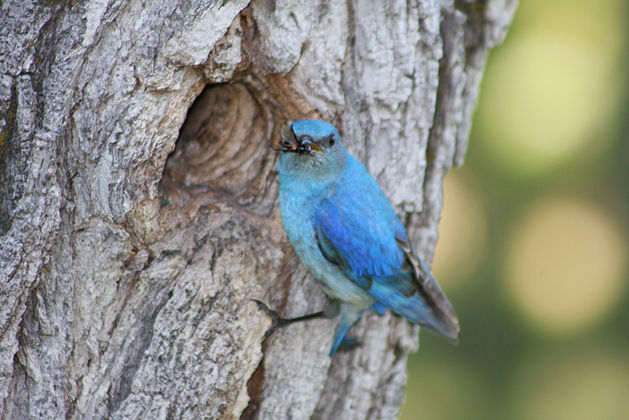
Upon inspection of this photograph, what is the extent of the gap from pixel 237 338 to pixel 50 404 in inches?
31.1

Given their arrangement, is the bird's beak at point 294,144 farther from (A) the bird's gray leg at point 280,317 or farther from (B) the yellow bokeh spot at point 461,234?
(B) the yellow bokeh spot at point 461,234

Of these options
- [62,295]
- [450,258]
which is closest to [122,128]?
[62,295]

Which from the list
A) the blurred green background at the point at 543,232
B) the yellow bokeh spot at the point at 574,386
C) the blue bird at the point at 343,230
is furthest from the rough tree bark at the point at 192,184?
the yellow bokeh spot at the point at 574,386

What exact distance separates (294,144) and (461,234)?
105 inches

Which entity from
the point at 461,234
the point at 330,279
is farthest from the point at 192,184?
the point at 461,234

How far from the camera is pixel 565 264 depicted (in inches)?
210

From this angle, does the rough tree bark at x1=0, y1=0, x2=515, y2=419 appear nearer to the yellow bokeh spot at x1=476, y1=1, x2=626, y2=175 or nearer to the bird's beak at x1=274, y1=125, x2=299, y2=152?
the bird's beak at x1=274, y1=125, x2=299, y2=152

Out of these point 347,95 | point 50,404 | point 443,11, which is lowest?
point 50,404

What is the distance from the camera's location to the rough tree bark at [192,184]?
2.56 meters

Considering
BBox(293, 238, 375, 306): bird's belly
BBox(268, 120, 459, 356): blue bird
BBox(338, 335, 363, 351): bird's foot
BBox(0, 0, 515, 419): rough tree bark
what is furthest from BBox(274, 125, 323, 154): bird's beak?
BBox(338, 335, 363, 351): bird's foot

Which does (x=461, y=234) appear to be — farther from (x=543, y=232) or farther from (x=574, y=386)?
(x=574, y=386)

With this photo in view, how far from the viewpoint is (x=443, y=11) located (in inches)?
128

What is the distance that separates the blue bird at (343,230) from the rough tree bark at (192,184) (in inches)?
5.8

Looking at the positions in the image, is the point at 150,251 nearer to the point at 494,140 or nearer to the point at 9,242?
the point at 9,242
